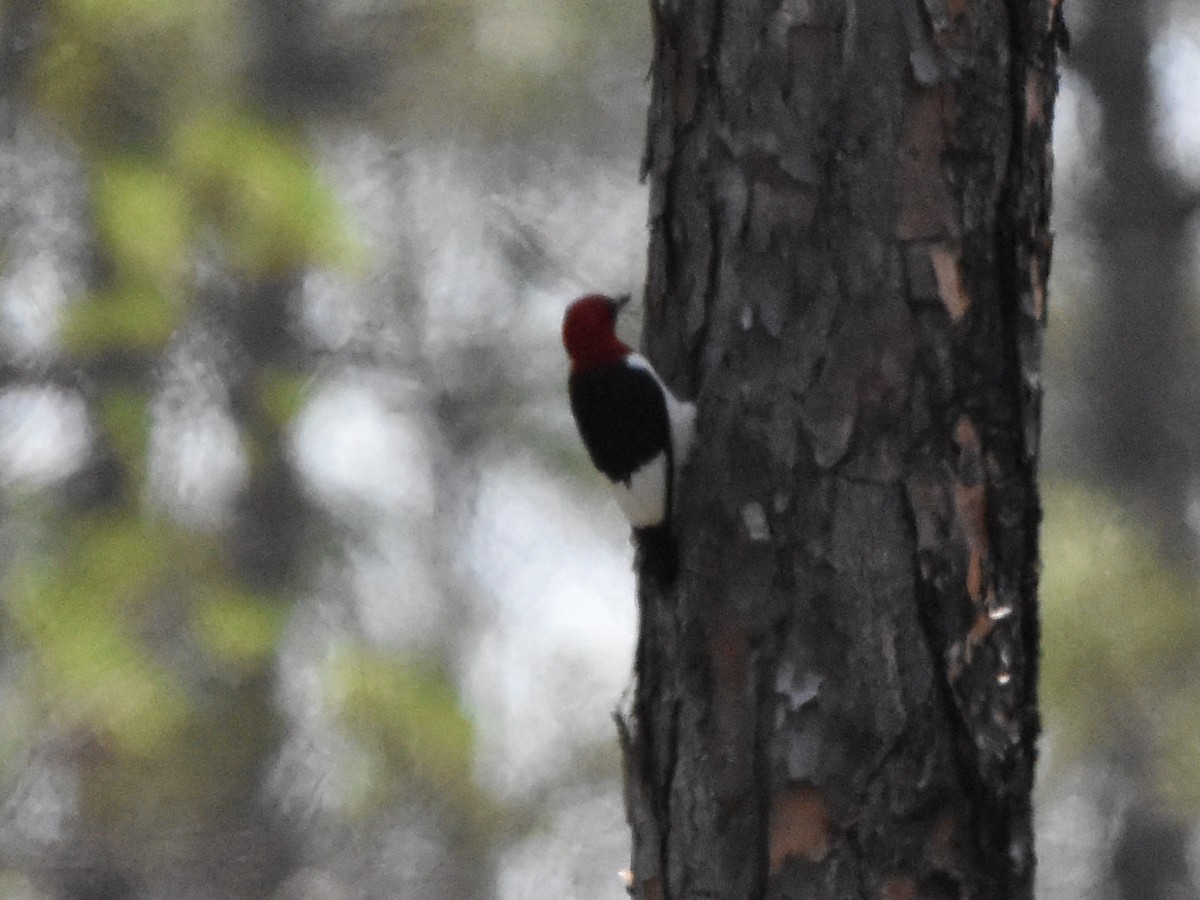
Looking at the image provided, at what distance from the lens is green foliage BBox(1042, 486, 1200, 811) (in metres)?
6.86

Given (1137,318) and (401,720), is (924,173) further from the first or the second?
(1137,318)

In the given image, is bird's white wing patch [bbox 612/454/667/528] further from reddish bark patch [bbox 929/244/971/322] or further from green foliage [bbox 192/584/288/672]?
green foliage [bbox 192/584/288/672]

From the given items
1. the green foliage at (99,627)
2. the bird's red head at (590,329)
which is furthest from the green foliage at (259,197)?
the bird's red head at (590,329)

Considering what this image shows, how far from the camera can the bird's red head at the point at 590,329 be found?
140 inches

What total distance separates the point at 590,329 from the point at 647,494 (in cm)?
75

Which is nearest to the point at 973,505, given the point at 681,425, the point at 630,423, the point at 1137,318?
the point at 681,425

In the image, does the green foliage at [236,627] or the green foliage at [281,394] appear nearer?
the green foliage at [236,627]

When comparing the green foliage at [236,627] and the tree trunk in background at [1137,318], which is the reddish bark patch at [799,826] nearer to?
the green foliage at [236,627]

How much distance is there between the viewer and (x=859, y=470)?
2.50m

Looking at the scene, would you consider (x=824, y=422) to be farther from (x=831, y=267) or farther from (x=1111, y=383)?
(x=1111, y=383)

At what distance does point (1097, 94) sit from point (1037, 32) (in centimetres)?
493

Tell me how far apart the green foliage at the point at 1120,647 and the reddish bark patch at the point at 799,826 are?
15.6 ft

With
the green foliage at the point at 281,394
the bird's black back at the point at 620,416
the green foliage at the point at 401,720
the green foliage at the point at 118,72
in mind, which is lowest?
the bird's black back at the point at 620,416

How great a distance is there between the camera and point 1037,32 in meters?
2.62
